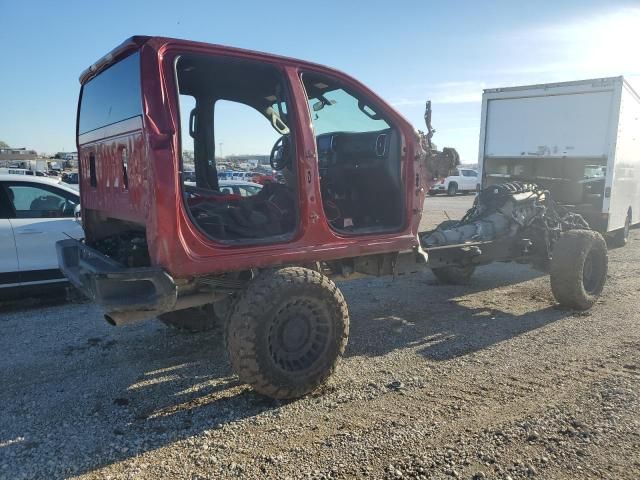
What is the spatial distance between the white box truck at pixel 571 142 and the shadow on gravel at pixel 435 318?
2.32m

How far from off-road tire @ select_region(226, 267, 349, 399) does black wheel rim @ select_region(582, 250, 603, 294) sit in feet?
13.0

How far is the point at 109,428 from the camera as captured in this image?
129 inches

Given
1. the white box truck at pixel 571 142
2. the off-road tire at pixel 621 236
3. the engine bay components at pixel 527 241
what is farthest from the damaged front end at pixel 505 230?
the off-road tire at pixel 621 236

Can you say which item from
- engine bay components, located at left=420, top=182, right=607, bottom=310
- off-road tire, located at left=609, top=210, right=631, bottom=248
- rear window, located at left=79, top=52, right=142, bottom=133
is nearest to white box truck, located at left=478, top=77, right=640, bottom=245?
off-road tire, located at left=609, top=210, right=631, bottom=248

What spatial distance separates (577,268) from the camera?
5793 millimetres

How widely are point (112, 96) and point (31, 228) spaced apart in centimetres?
319

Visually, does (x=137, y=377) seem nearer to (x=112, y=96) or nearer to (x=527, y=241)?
(x=112, y=96)

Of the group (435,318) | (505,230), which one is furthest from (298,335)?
(505,230)

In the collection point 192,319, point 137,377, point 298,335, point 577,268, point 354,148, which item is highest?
point 354,148

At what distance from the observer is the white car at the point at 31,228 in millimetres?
5879

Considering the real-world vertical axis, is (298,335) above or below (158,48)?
below

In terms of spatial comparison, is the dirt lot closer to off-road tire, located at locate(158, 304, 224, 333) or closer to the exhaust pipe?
off-road tire, located at locate(158, 304, 224, 333)

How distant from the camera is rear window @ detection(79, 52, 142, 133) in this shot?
10.6 feet

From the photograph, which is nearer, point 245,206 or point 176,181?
point 176,181
